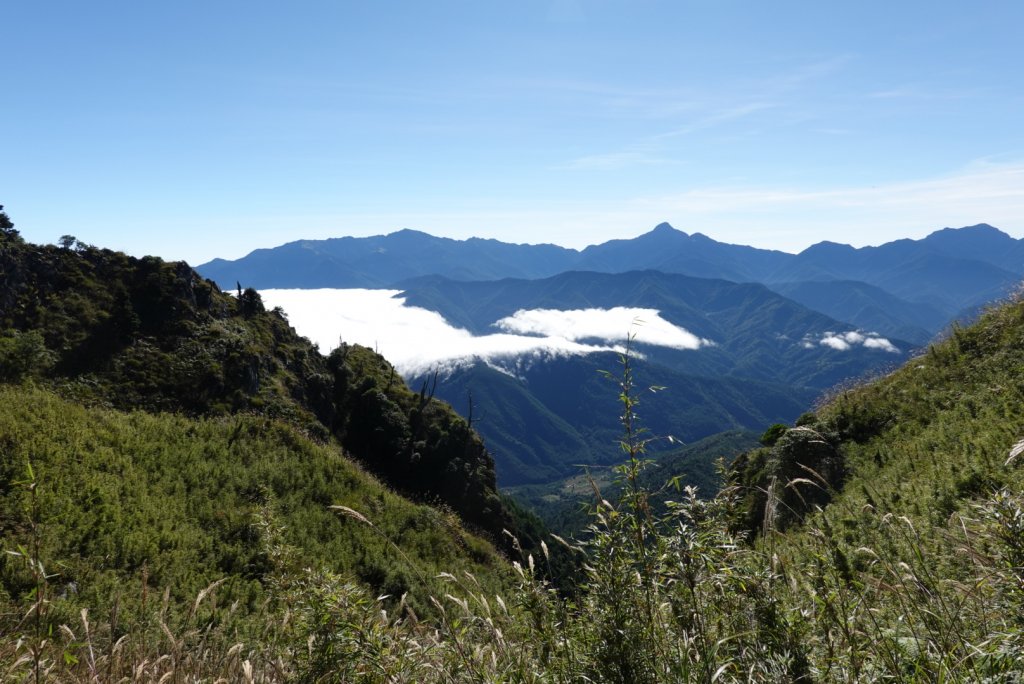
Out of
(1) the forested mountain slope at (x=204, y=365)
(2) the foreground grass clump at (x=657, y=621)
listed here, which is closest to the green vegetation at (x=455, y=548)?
(2) the foreground grass clump at (x=657, y=621)

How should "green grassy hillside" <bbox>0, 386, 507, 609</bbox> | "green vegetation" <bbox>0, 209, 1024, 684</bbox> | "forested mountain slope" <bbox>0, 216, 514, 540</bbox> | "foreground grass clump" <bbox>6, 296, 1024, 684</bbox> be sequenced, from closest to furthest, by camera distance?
"foreground grass clump" <bbox>6, 296, 1024, 684</bbox> → "green vegetation" <bbox>0, 209, 1024, 684</bbox> → "green grassy hillside" <bbox>0, 386, 507, 609</bbox> → "forested mountain slope" <bbox>0, 216, 514, 540</bbox>

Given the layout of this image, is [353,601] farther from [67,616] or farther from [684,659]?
[67,616]

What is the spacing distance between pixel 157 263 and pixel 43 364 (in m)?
13.9

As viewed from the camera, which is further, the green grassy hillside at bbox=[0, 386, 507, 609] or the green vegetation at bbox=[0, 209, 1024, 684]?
the green grassy hillside at bbox=[0, 386, 507, 609]

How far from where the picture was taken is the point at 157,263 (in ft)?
126

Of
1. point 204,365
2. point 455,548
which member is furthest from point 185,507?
point 204,365

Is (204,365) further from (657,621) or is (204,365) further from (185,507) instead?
(657,621)

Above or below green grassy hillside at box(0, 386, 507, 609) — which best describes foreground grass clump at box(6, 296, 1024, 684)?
above

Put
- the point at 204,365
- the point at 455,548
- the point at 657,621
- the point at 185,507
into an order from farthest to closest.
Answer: the point at 204,365, the point at 455,548, the point at 185,507, the point at 657,621

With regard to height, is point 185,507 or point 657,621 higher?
point 657,621

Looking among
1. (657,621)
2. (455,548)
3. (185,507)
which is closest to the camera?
(657,621)

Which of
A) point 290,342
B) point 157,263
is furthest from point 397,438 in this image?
point 157,263

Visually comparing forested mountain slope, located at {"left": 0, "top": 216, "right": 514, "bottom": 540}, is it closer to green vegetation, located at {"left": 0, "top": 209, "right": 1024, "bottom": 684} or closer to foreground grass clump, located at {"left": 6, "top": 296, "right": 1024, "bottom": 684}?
green vegetation, located at {"left": 0, "top": 209, "right": 1024, "bottom": 684}

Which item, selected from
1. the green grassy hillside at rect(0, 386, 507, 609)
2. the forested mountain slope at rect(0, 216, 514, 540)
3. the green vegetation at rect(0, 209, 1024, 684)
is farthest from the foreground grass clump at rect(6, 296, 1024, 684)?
the forested mountain slope at rect(0, 216, 514, 540)
